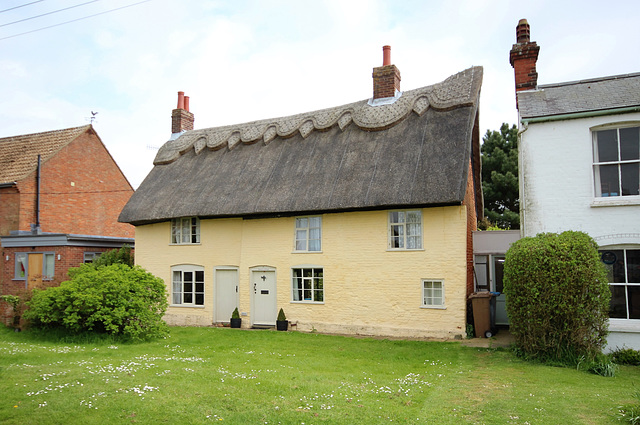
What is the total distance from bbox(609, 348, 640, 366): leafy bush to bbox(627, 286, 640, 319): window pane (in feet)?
2.66

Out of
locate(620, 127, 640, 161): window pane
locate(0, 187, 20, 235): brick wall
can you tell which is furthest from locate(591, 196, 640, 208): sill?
locate(0, 187, 20, 235): brick wall

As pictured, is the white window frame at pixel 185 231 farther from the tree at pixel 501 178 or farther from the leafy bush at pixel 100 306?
the tree at pixel 501 178

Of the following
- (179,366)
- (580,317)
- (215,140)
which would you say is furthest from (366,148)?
(179,366)

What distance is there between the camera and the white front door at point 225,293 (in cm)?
1853

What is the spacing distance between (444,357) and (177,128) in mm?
17386

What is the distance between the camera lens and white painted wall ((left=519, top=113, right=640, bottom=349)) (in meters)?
11.3

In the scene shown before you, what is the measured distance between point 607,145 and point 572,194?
143 centimetres

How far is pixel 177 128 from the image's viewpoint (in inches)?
942

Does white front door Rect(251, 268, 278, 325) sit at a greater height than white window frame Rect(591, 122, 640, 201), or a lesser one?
lesser

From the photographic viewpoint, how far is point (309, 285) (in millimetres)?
16891

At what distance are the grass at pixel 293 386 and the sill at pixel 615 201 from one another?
3686mm

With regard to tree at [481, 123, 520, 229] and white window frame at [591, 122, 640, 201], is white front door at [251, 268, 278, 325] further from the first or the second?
tree at [481, 123, 520, 229]

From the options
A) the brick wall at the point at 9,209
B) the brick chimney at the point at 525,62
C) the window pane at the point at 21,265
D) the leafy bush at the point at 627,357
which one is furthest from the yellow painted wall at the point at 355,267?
the brick wall at the point at 9,209

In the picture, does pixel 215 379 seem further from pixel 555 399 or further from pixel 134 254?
pixel 134 254
